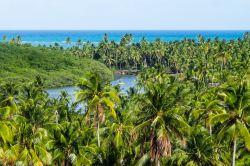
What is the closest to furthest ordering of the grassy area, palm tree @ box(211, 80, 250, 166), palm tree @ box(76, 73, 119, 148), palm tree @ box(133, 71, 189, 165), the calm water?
palm tree @ box(211, 80, 250, 166) < palm tree @ box(133, 71, 189, 165) < palm tree @ box(76, 73, 119, 148) < the calm water < the grassy area

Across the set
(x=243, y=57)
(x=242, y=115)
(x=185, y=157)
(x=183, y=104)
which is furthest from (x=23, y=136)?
(x=243, y=57)

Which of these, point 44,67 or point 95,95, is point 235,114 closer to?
point 95,95

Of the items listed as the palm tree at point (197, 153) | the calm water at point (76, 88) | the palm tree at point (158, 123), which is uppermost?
the palm tree at point (158, 123)

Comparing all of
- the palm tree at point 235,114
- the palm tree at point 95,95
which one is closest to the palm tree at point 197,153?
the palm tree at point 235,114

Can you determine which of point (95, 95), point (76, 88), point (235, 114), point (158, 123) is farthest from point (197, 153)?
point (76, 88)

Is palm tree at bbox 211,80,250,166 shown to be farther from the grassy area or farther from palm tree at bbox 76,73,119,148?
the grassy area

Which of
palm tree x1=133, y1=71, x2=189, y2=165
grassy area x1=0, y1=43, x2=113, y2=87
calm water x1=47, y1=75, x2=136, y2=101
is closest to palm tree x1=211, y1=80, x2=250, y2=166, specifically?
palm tree x1=133, y1=71, x2=189, y2=165

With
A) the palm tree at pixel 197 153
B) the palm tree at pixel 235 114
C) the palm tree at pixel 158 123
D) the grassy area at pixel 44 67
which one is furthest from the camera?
the grassy area at pixel 44 67

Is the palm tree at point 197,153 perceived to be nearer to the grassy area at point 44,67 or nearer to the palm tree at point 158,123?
the palm tree at point 158,123

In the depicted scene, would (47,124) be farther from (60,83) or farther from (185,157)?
(60,83)
